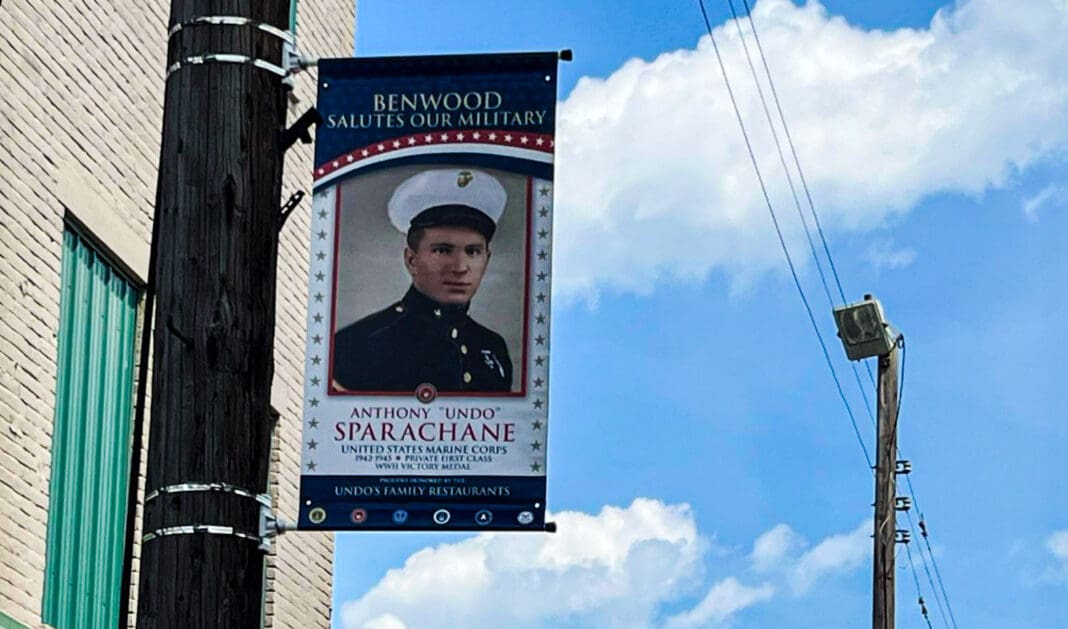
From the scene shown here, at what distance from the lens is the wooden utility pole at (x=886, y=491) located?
21719 millimetres

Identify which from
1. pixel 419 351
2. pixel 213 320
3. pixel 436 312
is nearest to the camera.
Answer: pixel 213 320

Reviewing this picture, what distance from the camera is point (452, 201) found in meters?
7.44

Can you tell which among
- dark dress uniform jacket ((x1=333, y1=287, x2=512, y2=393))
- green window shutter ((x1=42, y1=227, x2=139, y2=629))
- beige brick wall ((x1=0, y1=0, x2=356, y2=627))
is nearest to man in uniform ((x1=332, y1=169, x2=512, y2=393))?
dark dress uniform jacket ((x1=333, y1=287, x2=512, y2=393))

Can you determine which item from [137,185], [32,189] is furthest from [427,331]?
[137,185]

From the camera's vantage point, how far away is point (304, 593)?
17.1 metres

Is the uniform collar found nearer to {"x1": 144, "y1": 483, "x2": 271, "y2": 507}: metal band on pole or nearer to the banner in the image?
the banner

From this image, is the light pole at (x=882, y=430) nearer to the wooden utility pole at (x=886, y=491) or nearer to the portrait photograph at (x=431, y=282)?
the wooden utility pole at (x=886, y=491)

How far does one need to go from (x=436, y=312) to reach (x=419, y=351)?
25 centimetres

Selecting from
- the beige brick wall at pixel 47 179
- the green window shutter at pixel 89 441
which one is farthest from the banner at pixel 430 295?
the green window shutter at pixel 89 441

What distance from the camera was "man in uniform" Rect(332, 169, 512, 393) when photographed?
698 centimetres

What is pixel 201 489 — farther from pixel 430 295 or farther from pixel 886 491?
pixel 886 491

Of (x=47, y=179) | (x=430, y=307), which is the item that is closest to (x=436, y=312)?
(x=430, y=307)

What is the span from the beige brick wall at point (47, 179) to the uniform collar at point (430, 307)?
5.28 m

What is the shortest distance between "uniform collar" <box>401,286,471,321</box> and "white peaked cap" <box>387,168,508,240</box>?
290 mm
